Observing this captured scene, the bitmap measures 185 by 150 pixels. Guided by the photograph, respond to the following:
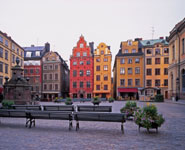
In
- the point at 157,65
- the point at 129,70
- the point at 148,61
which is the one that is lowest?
the point at 129,70

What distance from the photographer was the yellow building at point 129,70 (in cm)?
4328

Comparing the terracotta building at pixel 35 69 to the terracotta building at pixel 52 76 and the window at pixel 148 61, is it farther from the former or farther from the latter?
the window at pixel 148 61

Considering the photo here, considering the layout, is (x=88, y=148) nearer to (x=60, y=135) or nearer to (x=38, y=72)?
(x=60, y=135)

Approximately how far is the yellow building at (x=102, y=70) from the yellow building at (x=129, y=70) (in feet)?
8.44

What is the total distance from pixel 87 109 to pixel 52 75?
38.2 m

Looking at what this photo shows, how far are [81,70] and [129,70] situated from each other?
12.6 meters

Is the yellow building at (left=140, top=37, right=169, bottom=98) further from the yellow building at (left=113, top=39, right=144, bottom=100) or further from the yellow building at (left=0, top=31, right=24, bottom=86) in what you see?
the yellow building at (left=0, top=31, right=24, bottom=86)

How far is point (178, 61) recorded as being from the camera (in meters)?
31.3

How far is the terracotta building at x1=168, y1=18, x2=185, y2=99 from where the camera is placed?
1161 inches

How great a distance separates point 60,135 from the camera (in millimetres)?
6832

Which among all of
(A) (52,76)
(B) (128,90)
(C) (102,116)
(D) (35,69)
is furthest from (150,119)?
(D) (35,69)

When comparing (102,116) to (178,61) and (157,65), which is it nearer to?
(178,61)

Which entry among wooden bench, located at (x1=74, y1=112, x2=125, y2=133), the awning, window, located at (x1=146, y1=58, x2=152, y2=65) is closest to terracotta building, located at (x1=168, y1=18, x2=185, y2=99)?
window, located at (x1=146, y1=58, x2=152, y2=65)

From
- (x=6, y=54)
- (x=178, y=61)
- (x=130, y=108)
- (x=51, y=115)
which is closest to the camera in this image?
(x=51, y=115)
